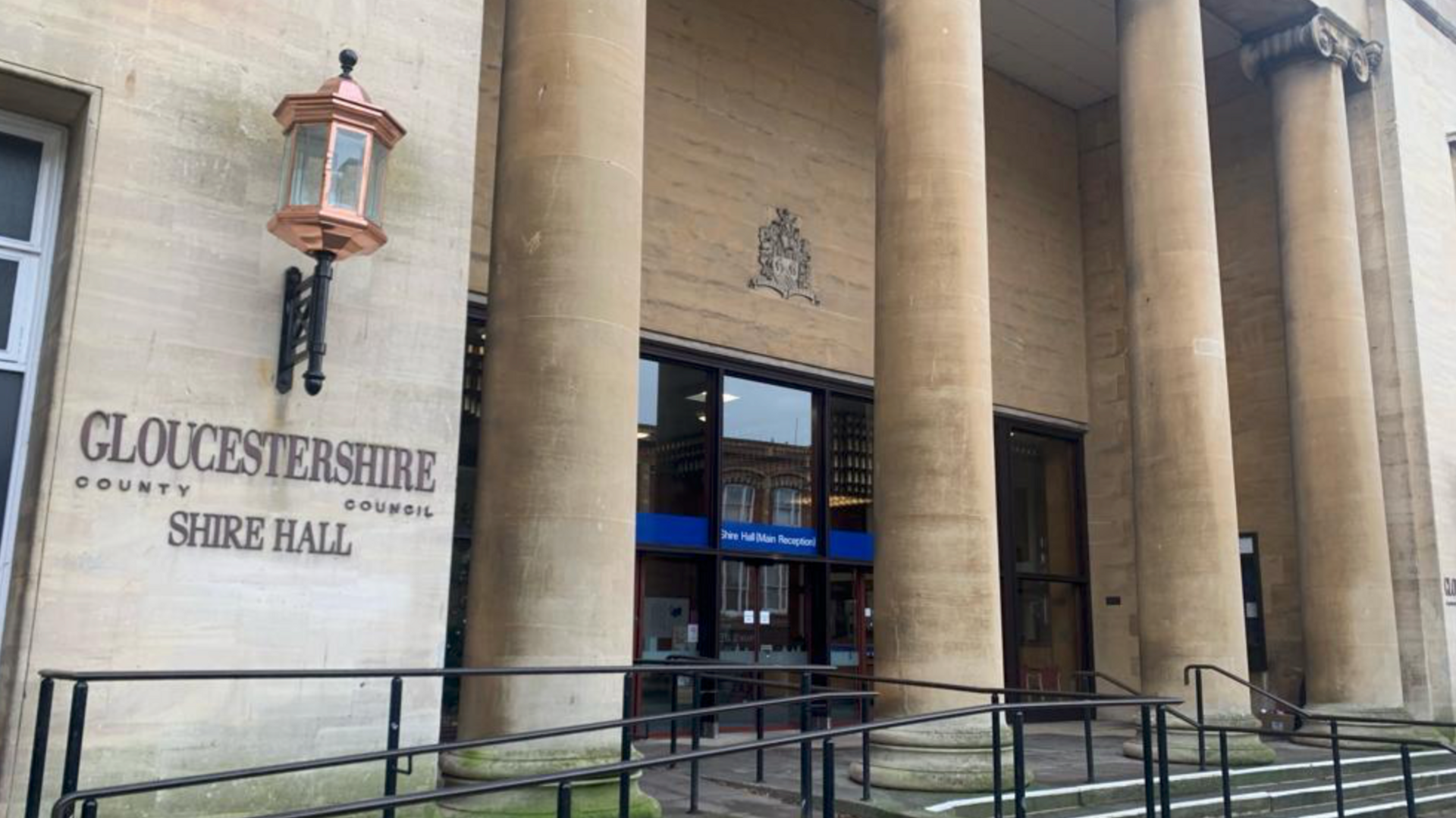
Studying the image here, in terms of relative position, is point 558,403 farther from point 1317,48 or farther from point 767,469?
point 1317,48

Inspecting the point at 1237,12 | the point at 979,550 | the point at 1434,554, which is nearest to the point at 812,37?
the point at 1237,12

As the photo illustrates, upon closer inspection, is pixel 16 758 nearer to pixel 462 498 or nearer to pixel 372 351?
pixel 372 351

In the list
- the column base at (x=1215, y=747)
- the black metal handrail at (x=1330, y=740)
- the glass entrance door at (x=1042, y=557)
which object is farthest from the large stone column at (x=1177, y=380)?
the glass entrance door at (x=1042, y=557)

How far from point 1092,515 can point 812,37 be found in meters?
9.13

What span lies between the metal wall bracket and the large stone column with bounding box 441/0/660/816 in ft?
4.11

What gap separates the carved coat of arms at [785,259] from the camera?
1455cm

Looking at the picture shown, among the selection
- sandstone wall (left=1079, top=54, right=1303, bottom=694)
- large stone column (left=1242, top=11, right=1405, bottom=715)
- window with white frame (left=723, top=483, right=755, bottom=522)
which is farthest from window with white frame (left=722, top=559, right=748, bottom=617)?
large stone column (left=1242, top=11, right=1405, bottom=715)

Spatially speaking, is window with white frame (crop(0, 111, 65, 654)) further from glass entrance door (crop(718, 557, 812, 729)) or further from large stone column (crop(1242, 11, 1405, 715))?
large stone column (crop(1242, 11, 1405, 715))

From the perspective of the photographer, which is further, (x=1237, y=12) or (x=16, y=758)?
(x=1237, y=12)

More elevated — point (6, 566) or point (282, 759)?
point (6, 566)

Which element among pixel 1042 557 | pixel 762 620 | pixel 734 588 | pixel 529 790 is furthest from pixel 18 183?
pixel 1042 557

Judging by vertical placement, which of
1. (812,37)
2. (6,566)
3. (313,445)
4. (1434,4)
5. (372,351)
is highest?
(1434,4)

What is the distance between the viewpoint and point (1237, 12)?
1533 cm

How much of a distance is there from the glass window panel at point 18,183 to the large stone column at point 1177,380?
33.6 ft
